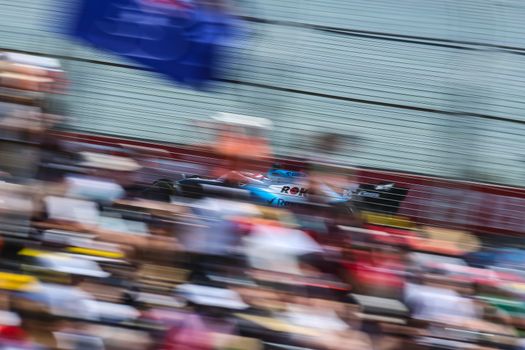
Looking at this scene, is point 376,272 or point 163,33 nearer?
point 376,272

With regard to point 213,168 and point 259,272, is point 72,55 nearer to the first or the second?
point 213,168

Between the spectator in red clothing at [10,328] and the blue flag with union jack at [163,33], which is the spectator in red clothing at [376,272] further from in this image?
the spectator in red clothing at [10,328]

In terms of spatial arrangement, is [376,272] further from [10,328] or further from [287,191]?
[10,328]

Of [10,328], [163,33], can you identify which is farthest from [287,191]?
[10,328]

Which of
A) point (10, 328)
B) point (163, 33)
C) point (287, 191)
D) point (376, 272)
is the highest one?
point (163, 33)

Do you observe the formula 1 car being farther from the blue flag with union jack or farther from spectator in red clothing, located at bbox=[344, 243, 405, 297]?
the blue flag with union jack

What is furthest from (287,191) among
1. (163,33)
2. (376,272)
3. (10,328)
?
(10,328)

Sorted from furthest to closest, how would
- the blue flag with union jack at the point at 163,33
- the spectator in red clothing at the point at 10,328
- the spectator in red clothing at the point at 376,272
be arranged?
the blue flag with union jack at the point at 163,33 → the spectator in red clothing at the point at 376,272 → the spectator in red clothing at the point at 10,328

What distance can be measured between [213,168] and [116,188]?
0.41 metres

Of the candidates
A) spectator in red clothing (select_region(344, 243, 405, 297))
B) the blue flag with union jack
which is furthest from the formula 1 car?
the blue flag with union jack

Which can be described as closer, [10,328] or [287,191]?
[10,328]

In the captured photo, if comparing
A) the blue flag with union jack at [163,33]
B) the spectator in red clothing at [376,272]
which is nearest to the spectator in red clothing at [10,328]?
the blue flag with union jack at [163,33]

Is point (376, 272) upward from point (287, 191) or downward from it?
downward

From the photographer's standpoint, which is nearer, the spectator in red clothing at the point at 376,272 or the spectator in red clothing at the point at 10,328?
the spectator in red clothing at the point at 10,328
